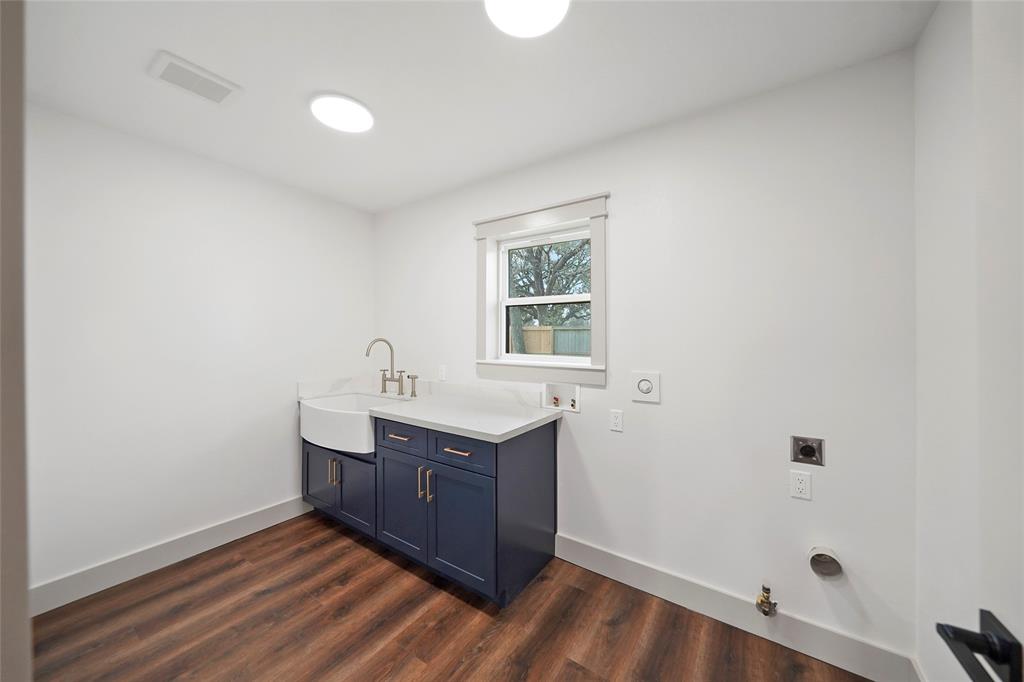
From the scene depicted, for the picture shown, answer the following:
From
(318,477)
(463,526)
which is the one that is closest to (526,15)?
(463,526)

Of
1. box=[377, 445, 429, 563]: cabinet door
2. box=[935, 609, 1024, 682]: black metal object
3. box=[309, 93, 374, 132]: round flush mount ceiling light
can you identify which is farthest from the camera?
box=[377, 445, 429, 563]: cabinet door

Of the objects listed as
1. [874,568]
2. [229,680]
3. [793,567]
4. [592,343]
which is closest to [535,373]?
[592,343]

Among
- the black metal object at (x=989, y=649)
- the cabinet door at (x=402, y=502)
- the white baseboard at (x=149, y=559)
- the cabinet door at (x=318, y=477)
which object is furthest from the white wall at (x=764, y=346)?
the white baseboard at (x=149, y=559)

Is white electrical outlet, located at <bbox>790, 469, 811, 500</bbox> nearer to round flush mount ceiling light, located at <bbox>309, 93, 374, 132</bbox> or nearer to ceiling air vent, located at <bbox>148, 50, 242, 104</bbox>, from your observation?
round flush mount ceiling light, located at <bbox>309, 93, 374, 132</bbox>

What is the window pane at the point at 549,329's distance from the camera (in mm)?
2426

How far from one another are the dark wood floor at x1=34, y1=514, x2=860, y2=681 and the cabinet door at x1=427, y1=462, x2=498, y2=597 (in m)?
0.16

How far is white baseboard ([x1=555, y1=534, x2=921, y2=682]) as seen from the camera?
1.51 meters

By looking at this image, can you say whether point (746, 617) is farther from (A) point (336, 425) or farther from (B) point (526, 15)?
(B) point (526, 15)

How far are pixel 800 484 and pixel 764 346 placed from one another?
61 centimetres

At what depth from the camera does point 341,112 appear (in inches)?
74.6

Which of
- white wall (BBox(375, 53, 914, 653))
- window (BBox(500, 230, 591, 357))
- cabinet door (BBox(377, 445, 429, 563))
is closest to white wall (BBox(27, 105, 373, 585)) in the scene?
cabinet door (BBox(377, 445, 429, 563))

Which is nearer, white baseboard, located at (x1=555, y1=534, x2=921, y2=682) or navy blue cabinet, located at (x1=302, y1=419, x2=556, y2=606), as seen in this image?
white baseboard, located at (x1=555, y1=534, x2=921, y2=682)

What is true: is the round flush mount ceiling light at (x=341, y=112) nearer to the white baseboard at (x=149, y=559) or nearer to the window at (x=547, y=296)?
the window at (x=547, y=296)

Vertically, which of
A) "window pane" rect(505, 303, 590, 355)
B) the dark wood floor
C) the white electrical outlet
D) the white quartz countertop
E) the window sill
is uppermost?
"window pane" rect(505, 303, 590, 355)
